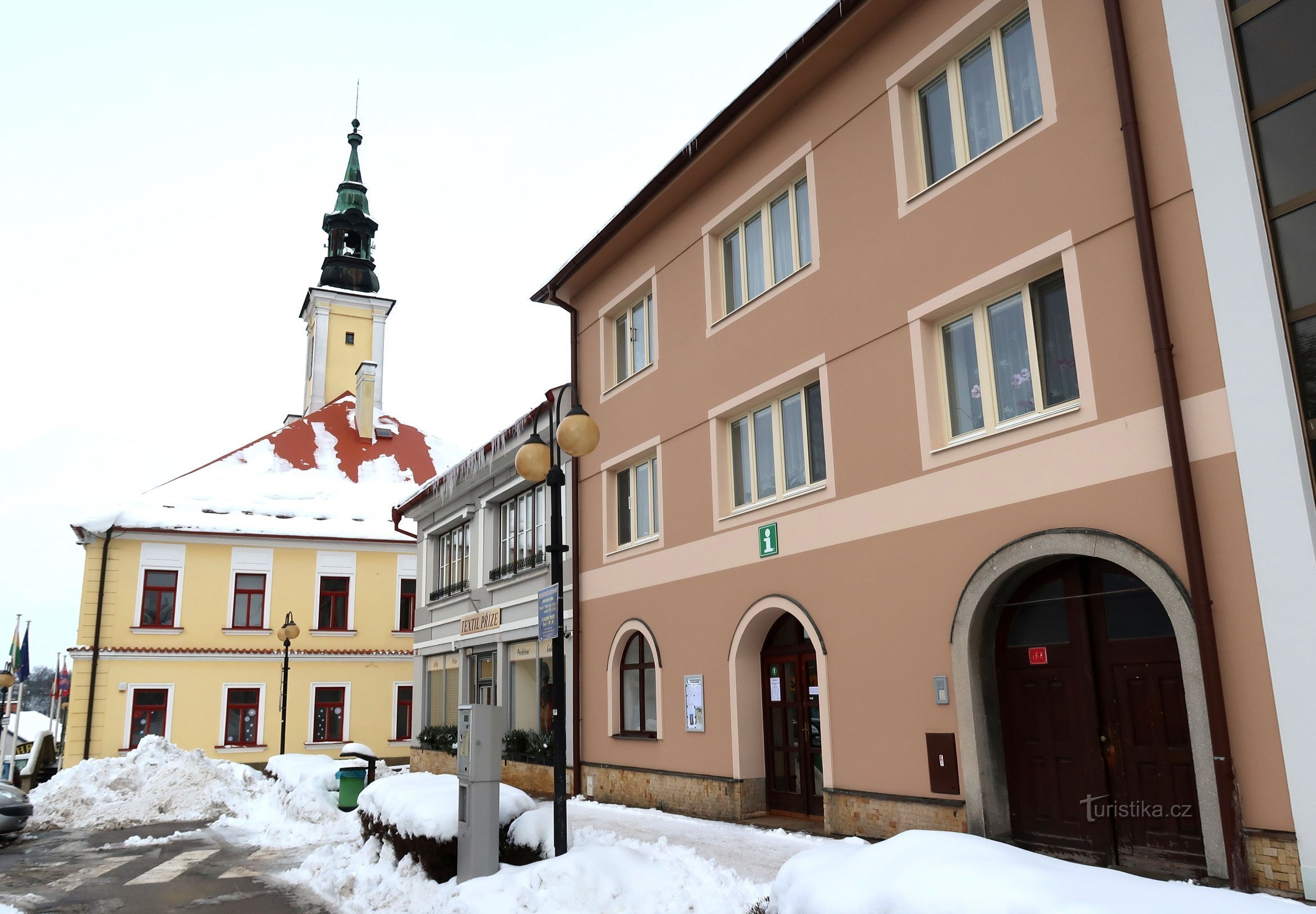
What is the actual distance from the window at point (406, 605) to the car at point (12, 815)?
18848 millimetres

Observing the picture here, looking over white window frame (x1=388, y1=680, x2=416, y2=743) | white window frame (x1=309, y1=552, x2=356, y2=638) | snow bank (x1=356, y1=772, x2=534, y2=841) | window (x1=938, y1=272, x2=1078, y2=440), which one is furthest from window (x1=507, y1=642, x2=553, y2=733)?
white window frame (x1=309, y1=552, x2=356, y2=638)

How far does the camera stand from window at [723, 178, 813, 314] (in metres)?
13.2

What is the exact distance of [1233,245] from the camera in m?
7.80

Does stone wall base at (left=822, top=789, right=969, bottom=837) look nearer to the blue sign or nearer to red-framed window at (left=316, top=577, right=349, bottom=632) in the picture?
the blue sign

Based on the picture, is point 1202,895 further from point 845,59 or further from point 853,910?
point 845,59

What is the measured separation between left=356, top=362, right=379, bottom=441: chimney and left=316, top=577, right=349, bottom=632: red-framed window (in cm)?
744

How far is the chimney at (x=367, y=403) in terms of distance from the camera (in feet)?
131

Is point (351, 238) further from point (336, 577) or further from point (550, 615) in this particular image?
point (550, 615)

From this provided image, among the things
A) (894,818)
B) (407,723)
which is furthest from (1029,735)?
(407,723)

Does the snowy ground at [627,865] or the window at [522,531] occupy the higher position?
the window at [522,531]

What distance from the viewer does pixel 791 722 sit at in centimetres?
1285

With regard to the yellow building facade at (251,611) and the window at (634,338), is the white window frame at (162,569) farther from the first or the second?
the window at (634,338)

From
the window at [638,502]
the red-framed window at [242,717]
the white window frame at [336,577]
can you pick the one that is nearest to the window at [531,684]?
the window at [638,502]

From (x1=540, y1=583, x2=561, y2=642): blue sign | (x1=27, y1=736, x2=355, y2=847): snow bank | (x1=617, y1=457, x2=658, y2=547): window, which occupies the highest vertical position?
(x1=617, y1=457, x2=658, y2=547): window
